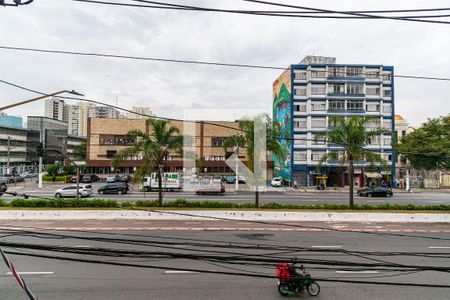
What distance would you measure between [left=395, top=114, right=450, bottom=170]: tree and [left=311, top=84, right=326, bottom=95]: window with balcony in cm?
1514

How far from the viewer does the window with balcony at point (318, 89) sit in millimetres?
48531

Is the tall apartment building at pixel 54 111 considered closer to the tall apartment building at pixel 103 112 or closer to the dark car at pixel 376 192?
the tall apartment building at pixel 103 112

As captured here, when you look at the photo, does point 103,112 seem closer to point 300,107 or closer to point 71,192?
point 300,107

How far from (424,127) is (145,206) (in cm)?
4680

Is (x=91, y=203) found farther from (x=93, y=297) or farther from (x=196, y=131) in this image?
(x=196, y=131)

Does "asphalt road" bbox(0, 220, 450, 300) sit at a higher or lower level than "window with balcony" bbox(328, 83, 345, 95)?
lower

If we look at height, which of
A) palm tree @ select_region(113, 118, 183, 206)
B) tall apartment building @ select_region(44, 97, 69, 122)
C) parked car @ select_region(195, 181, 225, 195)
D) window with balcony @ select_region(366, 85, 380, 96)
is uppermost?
tall apartment building @ select_region(44, 97, 69, 122)

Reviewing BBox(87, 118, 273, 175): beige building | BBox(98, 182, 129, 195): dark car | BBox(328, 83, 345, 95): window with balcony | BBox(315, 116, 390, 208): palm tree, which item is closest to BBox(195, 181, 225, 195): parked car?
BBox(98, 182, 129, 195): dark car

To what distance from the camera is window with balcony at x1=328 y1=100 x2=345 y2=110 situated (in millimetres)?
48344

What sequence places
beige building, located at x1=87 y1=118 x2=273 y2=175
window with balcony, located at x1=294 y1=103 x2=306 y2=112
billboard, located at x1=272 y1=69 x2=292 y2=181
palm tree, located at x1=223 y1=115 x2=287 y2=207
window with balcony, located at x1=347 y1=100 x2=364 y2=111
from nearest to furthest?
palm tree, located at x1=223 y1=115 x2=287 y2=207 → window with balcony, located at x1=347 y1=100 x2=364 y2=111 → window with balcony, located at x1=294 y1=103 x2=306 y2=112 → billboard, located at x1=272 y1=69 x2=292 y2=181 → beige building, located at x1=87 y1=118 x2=273 y2=175

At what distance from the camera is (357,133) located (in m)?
20.4

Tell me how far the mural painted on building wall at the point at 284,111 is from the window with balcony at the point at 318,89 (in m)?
4.05

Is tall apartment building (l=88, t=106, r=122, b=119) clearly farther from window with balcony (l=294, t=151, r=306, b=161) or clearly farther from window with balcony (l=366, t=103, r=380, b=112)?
window with balcony (l=366, t=103, r=380, b=112)

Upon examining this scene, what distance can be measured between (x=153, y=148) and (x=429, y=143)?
143 ft
